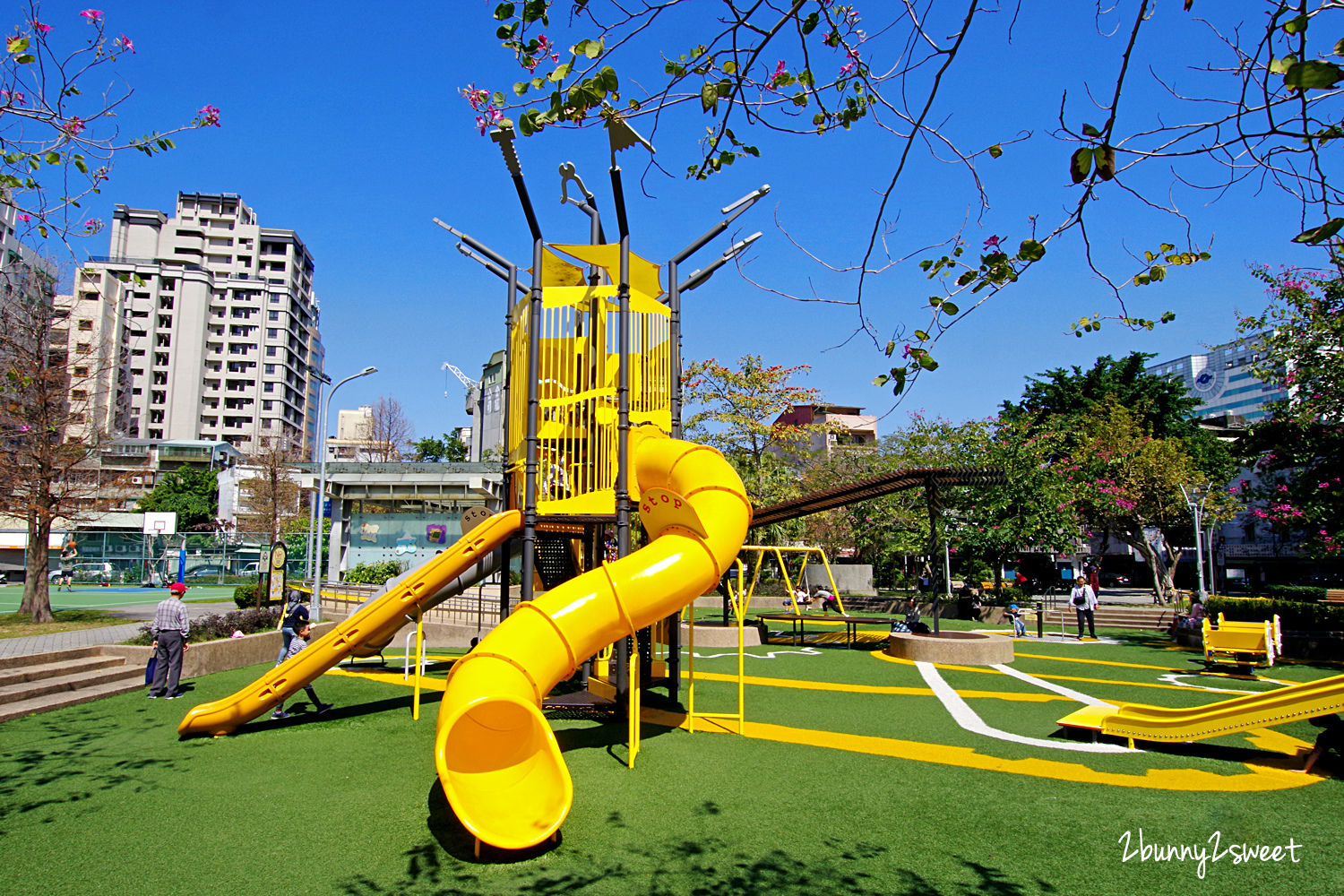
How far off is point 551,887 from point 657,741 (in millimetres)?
Result: 4058

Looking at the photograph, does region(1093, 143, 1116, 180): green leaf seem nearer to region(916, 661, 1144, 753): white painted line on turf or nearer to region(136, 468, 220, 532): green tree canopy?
region(916, 661, 1144, 753): white painted line on turf

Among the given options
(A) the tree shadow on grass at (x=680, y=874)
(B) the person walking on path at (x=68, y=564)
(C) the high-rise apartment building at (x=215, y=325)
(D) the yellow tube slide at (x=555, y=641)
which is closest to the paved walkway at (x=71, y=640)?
(D) the yellow tube slide at (x=555, y=641)

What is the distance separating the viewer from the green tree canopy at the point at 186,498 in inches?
2250

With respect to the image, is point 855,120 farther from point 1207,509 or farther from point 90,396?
point 1207,509

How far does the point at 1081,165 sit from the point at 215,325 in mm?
98259

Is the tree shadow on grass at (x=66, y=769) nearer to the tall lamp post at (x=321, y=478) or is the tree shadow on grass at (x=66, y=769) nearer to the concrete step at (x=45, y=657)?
the concrete step at (x=45, y=657)

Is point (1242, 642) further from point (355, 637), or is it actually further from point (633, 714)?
point (355, 637)

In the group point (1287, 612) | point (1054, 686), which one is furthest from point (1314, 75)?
point (1287, 612)

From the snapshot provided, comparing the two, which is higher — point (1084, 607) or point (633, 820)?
point (1084, 607)

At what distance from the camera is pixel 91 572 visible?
38.7m

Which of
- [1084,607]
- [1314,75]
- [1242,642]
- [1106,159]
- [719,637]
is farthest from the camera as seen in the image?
[1084,607]

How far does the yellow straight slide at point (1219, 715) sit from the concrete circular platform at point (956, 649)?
6.16 m

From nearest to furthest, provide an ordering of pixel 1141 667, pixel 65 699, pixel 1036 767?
pixel 1036 767
pixel 65 699
pixel 1141 667

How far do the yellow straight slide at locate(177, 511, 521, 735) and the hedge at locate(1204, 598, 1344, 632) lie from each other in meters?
17.1
